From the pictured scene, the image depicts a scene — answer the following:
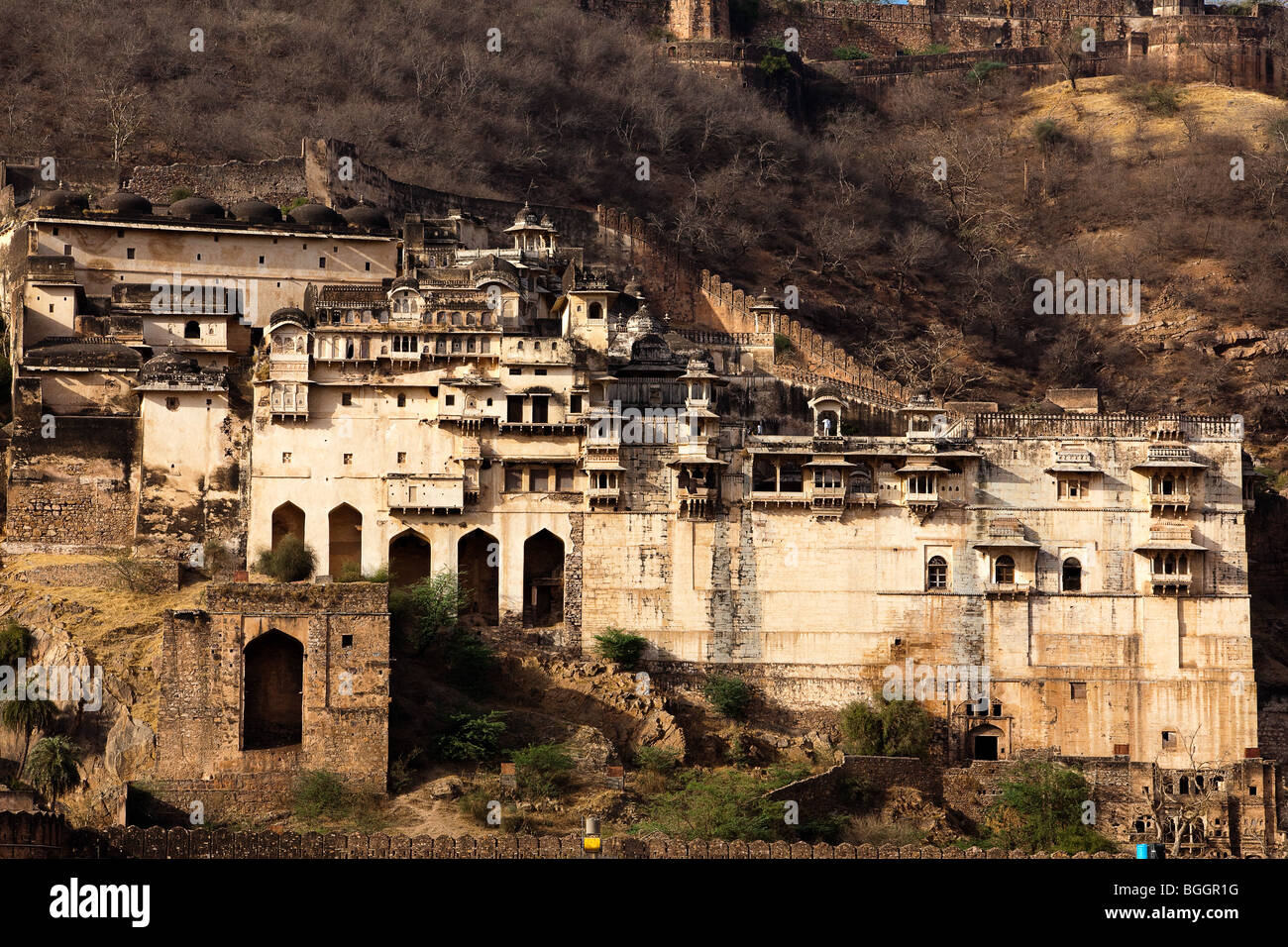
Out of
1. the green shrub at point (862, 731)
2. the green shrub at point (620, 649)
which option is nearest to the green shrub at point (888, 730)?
the green shrub at point (862, 731)

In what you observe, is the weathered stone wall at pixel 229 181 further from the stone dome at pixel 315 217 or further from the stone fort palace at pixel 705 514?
the stone fort palace at pixel 705 514

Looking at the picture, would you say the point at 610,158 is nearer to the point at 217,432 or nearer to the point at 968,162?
the point at 968,162

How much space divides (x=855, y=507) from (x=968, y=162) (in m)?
30.6

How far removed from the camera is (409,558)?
173 ft

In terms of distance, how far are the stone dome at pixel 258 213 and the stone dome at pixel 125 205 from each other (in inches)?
89.3

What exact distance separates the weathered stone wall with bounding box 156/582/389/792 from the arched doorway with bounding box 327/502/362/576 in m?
6.65

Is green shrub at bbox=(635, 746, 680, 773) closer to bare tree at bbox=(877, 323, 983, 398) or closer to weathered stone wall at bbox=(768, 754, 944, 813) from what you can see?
weathered stone wall at bbox=(768, 754, 944, 813)

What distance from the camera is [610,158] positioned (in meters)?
76.2

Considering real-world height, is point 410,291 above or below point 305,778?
above

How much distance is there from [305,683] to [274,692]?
1.85m

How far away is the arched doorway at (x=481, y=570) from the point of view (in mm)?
52281

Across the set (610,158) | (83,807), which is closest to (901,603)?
(83,807)

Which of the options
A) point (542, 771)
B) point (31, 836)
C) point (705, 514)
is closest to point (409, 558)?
point (705, 514)

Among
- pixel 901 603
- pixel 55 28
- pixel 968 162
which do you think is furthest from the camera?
pixel 968 162
